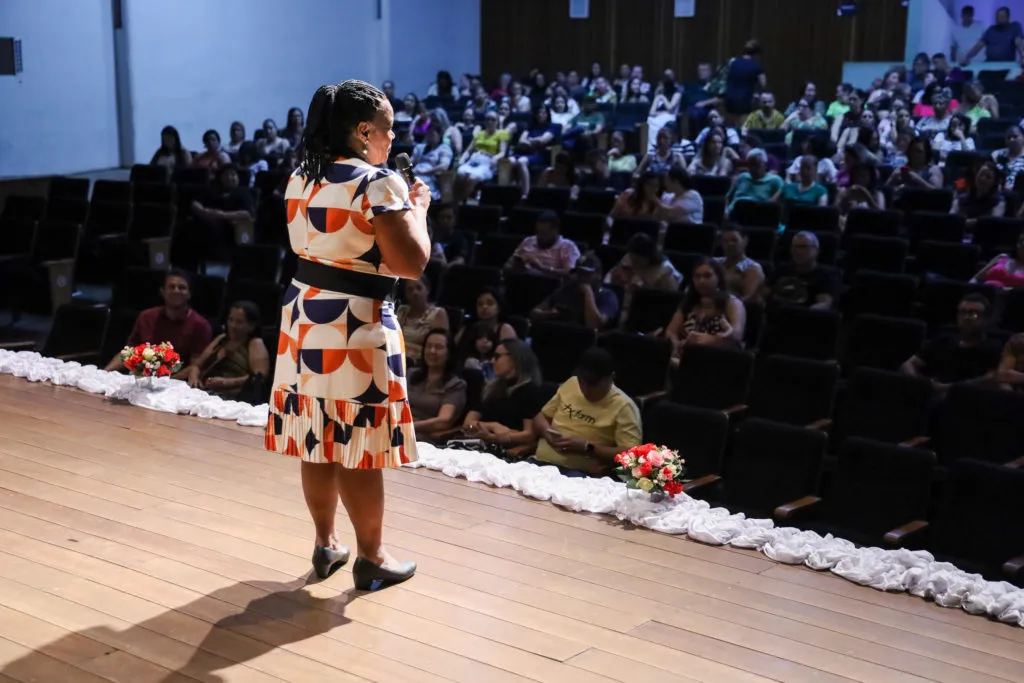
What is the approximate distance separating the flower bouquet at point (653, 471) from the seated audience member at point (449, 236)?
386 centimetres

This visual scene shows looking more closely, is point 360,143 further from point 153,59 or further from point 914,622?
point 153,59

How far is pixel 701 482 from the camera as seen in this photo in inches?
158

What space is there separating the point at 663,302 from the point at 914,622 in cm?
325

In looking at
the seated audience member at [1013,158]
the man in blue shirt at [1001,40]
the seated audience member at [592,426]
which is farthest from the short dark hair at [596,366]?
the man in blue shirt at [1001,40]

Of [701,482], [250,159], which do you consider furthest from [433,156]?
[701,482]

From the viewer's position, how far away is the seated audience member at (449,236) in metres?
7.31

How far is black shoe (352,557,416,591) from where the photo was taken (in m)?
2.87

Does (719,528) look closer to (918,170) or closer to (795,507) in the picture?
(795,507)

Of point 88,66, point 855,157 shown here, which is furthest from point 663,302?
point 88,66

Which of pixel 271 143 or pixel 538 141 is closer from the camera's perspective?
pixel 538 141

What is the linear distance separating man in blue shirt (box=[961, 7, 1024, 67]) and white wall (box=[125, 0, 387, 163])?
23.4 ft

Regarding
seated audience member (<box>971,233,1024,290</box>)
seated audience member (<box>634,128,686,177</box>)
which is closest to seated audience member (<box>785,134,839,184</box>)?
seated audience member (<box>634,128,686,177</box>)

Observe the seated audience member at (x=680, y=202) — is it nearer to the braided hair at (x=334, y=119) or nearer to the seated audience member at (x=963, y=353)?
the seated audience member at (x=963, y=353)

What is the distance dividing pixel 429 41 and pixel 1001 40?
23.6 feet
